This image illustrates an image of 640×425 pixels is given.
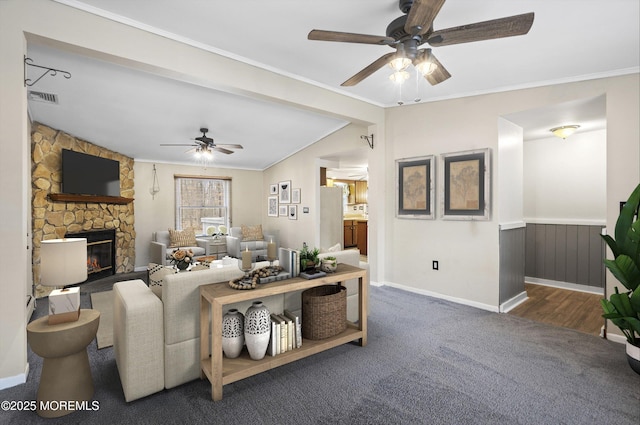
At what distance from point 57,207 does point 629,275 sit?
6.68 meters

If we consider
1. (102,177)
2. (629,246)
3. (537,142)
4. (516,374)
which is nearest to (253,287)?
(516,374)

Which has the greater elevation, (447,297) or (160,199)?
(160,199)

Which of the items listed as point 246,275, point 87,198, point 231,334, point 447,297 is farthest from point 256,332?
point 87,198

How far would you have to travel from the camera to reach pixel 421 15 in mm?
1770

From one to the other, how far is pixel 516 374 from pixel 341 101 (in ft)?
11.5

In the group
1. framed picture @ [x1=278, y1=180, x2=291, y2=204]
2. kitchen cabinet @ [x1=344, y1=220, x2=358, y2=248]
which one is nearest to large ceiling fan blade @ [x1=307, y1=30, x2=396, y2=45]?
framed picture @ [x1=278, y1=180, x2=291, y2=204]

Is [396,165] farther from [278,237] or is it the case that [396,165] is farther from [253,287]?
[278,237]

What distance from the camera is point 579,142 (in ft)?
14.8

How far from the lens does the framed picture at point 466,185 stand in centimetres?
372

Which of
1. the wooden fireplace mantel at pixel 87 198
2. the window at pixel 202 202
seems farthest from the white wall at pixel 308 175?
the wooden fireplace mantel at pixel 87 198

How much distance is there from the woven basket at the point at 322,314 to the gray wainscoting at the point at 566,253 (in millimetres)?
3985

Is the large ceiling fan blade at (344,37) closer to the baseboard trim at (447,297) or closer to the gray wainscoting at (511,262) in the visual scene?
the gray wainscoting at (511,262)

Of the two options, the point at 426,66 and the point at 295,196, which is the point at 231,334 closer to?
the point at 426,66

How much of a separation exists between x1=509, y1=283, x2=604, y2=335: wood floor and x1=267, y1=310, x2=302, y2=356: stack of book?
109 inches
